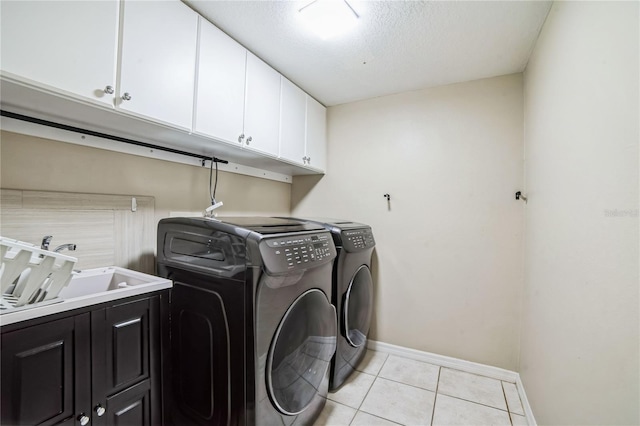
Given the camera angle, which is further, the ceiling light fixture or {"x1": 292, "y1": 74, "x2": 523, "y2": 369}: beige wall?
{"x1": 292, "y1": 74, "x2": 523, "y2": 369}: beige wall

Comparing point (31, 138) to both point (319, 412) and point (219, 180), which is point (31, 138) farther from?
point (319, 412)

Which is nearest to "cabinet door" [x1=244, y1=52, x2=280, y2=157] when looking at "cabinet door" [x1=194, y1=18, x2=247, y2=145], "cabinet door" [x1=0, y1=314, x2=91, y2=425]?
"cabinet door" [x1=194, y1=18, x2=247, y2=145]

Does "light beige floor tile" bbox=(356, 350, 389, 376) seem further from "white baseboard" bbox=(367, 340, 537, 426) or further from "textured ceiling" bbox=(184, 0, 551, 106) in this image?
"textured ceiling" bbox=(184, 0, 551, 106)

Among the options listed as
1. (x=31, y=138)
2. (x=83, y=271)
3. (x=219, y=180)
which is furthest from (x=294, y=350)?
(x=31, y=138)

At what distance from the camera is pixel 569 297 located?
110 cm

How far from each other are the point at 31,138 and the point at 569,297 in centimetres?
234

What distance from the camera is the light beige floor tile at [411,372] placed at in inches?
77.4

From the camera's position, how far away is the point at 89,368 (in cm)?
96

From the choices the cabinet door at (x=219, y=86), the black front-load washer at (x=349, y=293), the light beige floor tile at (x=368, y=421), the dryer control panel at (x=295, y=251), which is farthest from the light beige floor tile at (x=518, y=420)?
the cabinet door at (x=219, y=86)

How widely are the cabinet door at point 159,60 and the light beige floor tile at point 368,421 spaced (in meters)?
1.85

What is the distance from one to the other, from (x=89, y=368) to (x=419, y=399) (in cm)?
180

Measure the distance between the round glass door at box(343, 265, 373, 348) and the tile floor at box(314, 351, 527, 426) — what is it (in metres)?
0.30

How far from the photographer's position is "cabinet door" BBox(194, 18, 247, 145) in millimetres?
1403

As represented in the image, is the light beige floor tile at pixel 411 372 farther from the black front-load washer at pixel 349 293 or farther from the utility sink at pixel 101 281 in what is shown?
the utility sink at pixel 101 281
